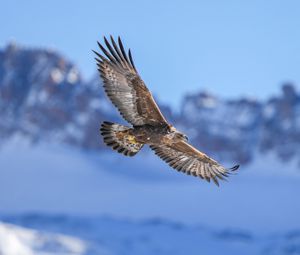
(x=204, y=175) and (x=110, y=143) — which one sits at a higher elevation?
(x=204, y=175)

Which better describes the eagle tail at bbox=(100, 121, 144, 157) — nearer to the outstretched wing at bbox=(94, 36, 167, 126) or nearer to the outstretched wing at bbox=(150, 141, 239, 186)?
the outstretched wing at bbox=(94, 36, 167, 126)

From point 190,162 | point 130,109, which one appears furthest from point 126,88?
point 190,162

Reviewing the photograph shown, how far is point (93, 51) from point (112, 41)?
50 centimetres

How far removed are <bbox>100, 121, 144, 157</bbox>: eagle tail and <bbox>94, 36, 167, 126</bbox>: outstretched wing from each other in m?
0.40

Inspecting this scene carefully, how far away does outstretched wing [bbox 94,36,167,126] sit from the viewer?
72.9 feet

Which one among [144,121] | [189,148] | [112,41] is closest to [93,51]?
[112,41]

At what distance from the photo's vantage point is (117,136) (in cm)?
2273

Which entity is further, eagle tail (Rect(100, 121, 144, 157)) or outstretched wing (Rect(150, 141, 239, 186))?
outstretched wing (Rect(150, 141, 239, 186))

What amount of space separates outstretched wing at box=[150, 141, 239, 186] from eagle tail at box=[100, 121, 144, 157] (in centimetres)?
203

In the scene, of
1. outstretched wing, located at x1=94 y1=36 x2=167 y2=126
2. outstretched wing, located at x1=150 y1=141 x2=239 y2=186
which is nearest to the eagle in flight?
outstretched wing, located at x1=94 y1=36 x2=167 y2=126

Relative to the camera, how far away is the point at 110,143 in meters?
22.6

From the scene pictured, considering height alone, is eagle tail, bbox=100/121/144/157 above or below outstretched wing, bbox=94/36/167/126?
below

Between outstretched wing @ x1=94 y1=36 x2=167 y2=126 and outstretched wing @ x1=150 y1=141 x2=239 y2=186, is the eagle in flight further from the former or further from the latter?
outstretched wing @ x1=150 y1=141 x2=239 y2=186

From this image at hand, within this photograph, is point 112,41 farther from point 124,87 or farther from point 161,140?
point 161,140
